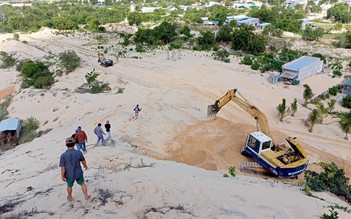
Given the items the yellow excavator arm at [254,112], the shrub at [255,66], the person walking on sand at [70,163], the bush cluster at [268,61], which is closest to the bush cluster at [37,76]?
the yellow excavator arm at [254,112]

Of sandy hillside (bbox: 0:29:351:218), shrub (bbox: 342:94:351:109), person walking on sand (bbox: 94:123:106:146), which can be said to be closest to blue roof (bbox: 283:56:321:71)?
sandy hillside (bbox: 0:29:351:218)

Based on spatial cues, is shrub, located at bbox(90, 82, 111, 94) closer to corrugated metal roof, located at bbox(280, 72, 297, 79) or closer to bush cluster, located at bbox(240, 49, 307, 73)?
bush cluster, located at bbox(240, 49, 307, 73)

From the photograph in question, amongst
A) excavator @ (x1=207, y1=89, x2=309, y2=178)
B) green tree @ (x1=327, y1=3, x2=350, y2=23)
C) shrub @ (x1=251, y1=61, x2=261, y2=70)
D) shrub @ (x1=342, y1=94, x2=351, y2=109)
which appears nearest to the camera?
excavator @ (x1=207, y1=89, x2=309, y2=178)

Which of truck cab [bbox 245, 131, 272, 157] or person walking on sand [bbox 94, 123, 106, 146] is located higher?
person walking on sand [bbox 94, 123, 106, 146]

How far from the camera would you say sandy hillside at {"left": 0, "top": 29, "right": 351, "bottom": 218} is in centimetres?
840

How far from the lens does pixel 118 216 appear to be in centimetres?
781

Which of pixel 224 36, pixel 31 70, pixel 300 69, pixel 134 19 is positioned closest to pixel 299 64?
pixel 300 69

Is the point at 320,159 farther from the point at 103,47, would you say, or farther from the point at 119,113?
the point at 103,47

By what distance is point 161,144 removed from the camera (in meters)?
17.1

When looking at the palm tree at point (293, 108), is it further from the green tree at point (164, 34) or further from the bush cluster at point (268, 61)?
the green tree at point (164, 34)

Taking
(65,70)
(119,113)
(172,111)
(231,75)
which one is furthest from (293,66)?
(65,70)

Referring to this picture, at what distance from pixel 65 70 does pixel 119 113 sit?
17757 mm

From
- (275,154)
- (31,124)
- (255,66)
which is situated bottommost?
(31,124)

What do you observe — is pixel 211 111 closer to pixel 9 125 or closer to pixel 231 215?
pixel 231 215
